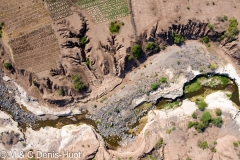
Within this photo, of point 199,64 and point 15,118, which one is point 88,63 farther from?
point 199,64

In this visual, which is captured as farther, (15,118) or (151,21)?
(15,118)

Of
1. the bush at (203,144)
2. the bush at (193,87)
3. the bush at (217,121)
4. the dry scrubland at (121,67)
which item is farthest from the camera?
the bush at (193,87)

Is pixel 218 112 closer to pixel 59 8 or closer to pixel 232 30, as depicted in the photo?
pixel 232 30

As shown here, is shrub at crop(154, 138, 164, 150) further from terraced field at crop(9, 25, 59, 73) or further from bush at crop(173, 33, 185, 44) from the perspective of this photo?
terraced field at crop(9, 25, 59, 73)

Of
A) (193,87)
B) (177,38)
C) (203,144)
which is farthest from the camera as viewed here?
(193,87)

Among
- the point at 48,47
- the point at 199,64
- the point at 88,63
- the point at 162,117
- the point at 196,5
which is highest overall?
the point at 196,5

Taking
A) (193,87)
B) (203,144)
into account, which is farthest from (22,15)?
(203,144)

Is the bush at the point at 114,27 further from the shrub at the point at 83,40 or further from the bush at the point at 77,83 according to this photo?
the bush at the point at 77,83

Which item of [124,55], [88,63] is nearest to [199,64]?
[124,55]

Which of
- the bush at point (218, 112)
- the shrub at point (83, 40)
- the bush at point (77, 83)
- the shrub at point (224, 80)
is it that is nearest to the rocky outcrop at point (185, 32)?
the shrub at point (224, 80)
